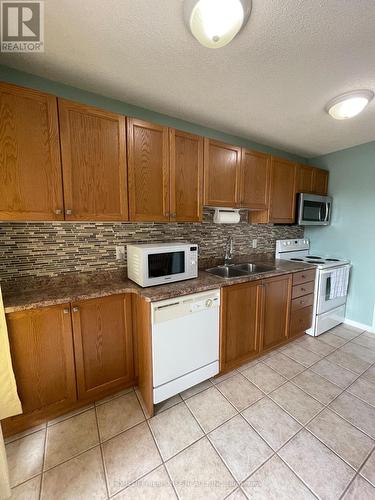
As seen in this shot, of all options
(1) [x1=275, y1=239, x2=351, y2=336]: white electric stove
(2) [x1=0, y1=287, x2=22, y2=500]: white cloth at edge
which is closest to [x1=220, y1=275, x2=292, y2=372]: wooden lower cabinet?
(1) [x1=275, y1=239, x2=351, y2=336]: white electric stove

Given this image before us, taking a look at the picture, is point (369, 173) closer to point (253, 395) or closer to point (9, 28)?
point (253, 395)

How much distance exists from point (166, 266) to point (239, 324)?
0.88 meters

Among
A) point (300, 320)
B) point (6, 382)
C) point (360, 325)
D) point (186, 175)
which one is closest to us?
point (6, 382)

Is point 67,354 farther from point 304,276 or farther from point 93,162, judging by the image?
point 304,276

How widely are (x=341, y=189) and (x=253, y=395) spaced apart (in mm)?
2888

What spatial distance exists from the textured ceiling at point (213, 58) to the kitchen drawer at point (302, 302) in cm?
188

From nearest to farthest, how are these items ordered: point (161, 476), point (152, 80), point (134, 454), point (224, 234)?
point (161, 476), point (134, 454), point (152, 80), point (224, 234)

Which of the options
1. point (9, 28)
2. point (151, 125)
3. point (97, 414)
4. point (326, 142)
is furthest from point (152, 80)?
point (97, 414)

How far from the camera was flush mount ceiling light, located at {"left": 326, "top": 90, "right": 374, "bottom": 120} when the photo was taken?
1.62 m

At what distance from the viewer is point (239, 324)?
192 centimetres

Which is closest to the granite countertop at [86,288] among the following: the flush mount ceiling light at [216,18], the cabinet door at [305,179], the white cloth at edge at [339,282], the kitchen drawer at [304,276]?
the kitchen drawer at [304,276]

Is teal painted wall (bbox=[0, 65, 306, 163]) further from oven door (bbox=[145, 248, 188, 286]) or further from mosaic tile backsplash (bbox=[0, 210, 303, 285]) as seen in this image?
oven door (bbox=[145, 248, 188, 286])

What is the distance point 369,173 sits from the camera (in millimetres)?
2668

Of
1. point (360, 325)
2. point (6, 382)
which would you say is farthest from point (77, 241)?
point (360, 325)
